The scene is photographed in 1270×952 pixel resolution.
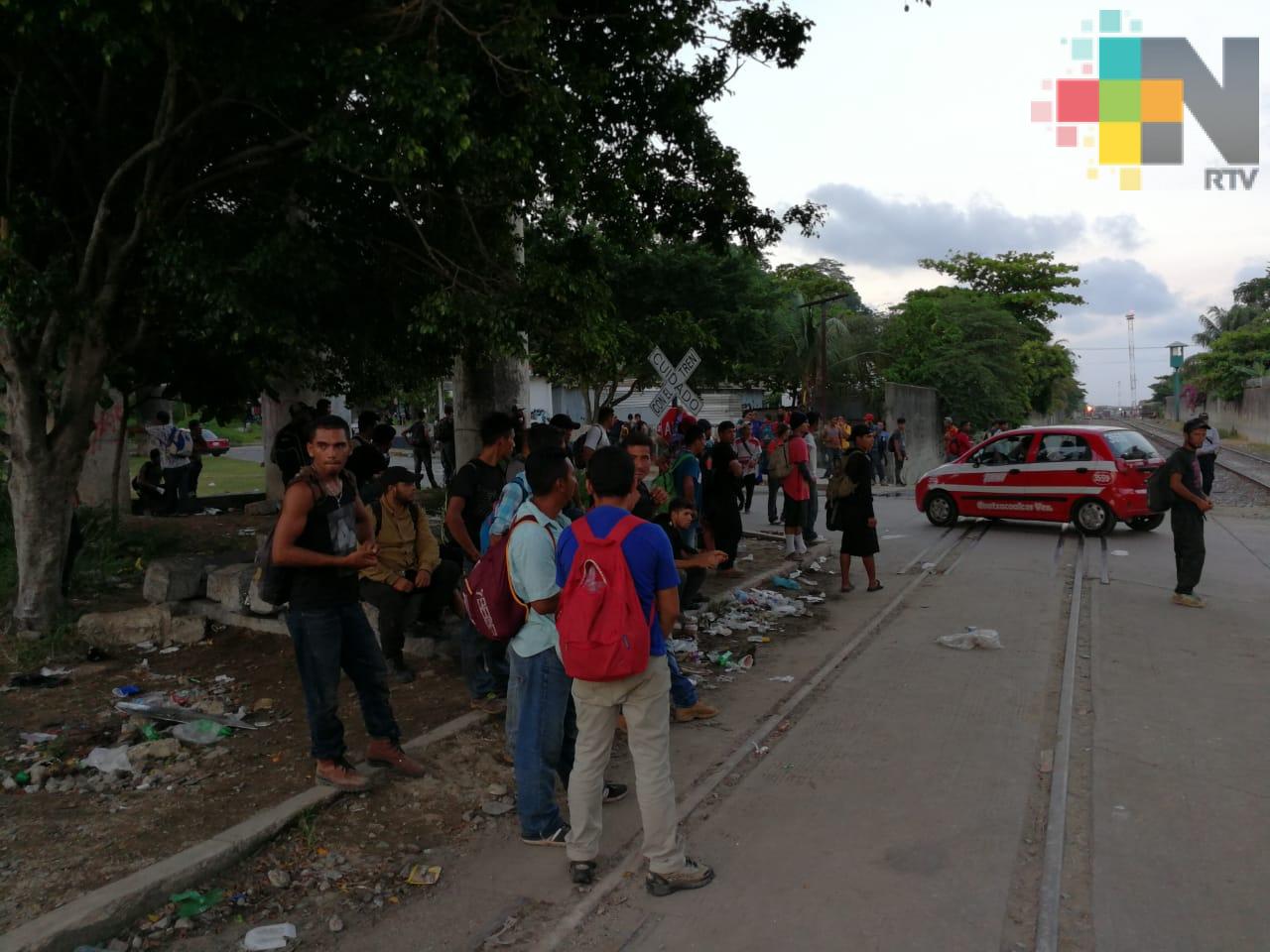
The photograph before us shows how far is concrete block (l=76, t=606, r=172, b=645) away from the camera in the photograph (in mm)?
7754

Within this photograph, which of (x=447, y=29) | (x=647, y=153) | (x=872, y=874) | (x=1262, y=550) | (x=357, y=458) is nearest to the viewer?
(x=872, y=874)

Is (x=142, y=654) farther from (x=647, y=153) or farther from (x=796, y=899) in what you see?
(x=647, y=153)

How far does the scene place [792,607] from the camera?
9.09m

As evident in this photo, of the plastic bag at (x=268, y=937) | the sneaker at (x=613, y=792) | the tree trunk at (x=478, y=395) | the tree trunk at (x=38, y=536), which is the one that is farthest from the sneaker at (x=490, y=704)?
the tree trunk at (x=478, y=395)

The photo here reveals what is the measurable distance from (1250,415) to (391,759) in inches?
2129

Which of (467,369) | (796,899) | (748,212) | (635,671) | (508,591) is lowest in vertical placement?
(796,899)

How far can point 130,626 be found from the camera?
7.80m

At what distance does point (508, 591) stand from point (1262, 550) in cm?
1166

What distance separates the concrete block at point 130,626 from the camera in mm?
7754

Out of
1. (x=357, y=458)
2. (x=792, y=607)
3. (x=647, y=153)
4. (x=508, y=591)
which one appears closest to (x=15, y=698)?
(x=357, y=458)

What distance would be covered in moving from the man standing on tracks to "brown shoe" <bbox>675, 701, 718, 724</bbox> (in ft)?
17.1

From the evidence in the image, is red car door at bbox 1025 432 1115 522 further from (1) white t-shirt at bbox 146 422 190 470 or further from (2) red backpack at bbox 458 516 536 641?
(1) white t-shirt at bbox 146 422 190 470

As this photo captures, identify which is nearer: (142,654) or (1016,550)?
(142,654)

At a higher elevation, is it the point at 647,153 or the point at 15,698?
the point at 647,153
